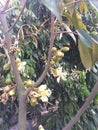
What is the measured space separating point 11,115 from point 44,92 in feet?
3.45

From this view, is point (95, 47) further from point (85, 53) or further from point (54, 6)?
point (54, 6)

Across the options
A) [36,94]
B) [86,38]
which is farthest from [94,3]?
[36,94]

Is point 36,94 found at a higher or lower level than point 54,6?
lower

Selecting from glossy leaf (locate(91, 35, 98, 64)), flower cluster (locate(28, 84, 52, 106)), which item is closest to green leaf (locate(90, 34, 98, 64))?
glossy leaf (locate(91, 35, 98, 64))

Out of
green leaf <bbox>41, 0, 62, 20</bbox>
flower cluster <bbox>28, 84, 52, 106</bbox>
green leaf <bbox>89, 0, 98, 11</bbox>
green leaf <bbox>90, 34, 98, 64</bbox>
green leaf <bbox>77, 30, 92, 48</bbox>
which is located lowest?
flower cluster <bbox>28, 84, 52, 106</bbox>

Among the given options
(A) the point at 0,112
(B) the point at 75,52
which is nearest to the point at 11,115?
(A) the point at 0,112

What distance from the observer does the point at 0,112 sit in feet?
4.75

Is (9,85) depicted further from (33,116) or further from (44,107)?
(33,116)

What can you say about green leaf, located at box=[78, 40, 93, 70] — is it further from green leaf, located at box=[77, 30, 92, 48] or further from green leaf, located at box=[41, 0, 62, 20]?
green leaf, located at box=[41, 0, 62, 20]

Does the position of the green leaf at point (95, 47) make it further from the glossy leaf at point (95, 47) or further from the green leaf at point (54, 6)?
the green leaf at point (54, 6)

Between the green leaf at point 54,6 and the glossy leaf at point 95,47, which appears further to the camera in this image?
the glossy leaf at point 95,47

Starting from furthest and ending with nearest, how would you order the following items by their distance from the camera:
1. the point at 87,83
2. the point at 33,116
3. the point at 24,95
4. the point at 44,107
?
the point at 87,83 → the point at 33,116 → the point at 44,107 → the point at 24,95

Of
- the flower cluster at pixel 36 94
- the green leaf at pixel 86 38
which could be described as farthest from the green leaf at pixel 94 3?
the flower cluster at pixel 36 94

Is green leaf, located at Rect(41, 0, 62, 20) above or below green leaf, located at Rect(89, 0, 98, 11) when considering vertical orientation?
above
